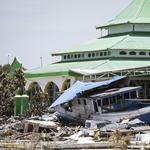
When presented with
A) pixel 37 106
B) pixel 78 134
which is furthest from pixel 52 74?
pixel 78 134

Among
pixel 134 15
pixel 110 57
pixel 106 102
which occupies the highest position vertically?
pixel 134 15

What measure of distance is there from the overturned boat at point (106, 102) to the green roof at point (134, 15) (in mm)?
17484

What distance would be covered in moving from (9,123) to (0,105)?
5307mm

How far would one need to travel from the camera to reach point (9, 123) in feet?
86.7

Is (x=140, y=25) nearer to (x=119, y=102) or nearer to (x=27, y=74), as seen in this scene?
(x=27, y=74)

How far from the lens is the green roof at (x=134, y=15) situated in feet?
142

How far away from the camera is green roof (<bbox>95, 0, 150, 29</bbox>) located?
4331 cm

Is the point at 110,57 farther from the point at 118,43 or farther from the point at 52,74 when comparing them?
the point at 52,74

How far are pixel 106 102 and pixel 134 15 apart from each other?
22.8 meters

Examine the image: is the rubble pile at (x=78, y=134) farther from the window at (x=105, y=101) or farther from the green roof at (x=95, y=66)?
the green roof at (x=95, y=66)

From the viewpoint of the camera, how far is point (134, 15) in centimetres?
4512

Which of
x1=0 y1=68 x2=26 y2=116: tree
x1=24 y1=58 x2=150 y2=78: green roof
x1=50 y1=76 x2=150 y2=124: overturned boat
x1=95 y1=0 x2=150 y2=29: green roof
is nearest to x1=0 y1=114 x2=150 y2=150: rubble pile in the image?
x1=50 y1=76 x2=150 y2=124: overturned boat

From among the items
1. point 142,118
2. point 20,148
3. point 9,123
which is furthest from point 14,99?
point 20,148

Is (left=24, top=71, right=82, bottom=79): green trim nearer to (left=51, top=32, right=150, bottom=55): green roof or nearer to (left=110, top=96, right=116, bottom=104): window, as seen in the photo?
(left=51, top=32, right=150, bottom=55): green roof
